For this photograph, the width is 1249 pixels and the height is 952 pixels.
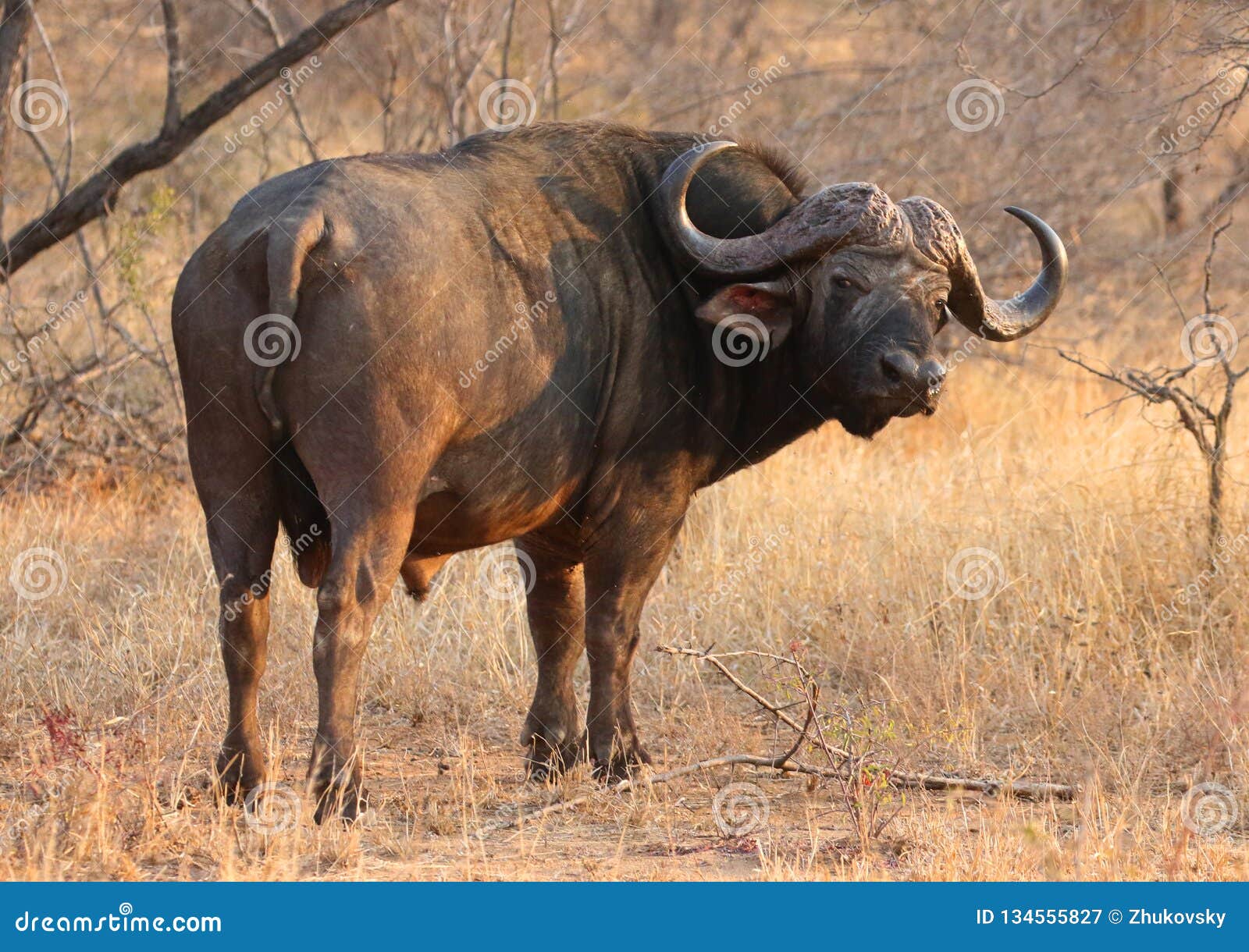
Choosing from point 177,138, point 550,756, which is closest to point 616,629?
point 550,756

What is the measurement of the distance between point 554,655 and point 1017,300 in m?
2.32

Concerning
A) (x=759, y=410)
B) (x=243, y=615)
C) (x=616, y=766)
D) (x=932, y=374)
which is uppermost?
(x=759, y=410)

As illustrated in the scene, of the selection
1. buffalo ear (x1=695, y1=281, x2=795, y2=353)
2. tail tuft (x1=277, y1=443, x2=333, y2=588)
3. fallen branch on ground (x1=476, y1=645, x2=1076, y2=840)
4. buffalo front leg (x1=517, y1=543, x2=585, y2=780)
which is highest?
buffalo ear (x1=695, y1=281, x2=795, y2=353)

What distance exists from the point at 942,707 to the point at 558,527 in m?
1.91

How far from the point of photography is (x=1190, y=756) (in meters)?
6.13

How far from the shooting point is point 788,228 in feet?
18.6

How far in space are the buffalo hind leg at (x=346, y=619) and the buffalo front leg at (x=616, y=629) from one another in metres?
1.08

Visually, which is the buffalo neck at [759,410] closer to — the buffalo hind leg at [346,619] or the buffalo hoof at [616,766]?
the buffalo hoof at [616,766]

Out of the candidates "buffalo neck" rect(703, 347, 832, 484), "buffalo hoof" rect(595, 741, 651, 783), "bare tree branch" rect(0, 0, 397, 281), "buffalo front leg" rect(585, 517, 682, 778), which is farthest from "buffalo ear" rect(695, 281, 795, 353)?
"bare tree branch" rect(0, 0, 397, 281)

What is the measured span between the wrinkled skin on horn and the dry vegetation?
159cm

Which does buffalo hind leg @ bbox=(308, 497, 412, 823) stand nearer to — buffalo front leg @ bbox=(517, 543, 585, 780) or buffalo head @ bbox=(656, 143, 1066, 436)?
buffalo front leg @ bbox=(517, 543, 585, 780)

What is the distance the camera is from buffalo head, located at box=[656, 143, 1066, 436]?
552cm

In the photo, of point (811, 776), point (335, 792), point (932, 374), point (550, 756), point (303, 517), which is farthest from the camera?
point (550, 756)

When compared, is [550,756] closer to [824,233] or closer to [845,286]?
[845,286]
